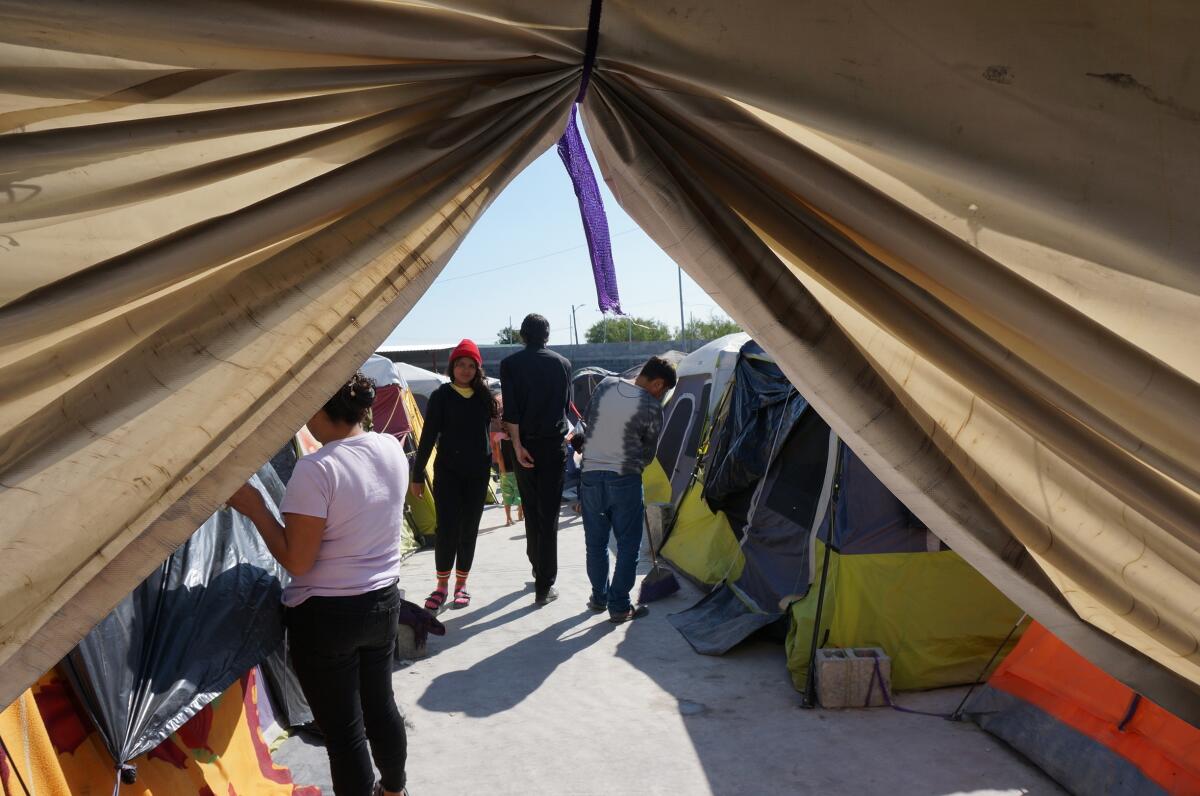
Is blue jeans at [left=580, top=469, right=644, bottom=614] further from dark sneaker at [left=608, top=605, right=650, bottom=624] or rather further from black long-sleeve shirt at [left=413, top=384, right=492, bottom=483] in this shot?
black long-sleeve shirt at [left=413, top=384, right=492, bottom=483]

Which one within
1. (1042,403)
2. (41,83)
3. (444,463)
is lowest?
(444,463)

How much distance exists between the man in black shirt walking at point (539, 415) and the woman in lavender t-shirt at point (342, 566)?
9.52 feet

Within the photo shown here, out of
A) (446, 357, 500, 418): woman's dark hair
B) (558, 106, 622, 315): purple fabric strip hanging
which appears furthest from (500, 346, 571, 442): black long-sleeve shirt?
(558, 106, 622, 315): purple fabric strip hanging

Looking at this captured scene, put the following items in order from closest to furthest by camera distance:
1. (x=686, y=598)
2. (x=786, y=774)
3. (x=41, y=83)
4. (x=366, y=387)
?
(x=41, y=83)
(x=366, y=387)
(x=786, y=774)
(x=686, y=598)

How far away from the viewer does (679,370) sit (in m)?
10.5

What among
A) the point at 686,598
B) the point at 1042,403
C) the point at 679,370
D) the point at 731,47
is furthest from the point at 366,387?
the point at 679,370

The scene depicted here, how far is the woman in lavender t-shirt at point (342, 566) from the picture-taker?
8.57 feet

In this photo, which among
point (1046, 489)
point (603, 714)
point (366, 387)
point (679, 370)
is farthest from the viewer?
point (679, 370)

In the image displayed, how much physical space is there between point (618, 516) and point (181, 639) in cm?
331

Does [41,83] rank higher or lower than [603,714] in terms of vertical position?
higher

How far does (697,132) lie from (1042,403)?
29.0 inches

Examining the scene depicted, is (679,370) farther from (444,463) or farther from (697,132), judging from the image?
(697,132)

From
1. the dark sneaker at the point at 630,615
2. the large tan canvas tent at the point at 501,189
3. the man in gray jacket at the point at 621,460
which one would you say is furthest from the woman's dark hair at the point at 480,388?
the large tan canvas tent at the point at 501,189

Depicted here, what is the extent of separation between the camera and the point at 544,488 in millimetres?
5844
